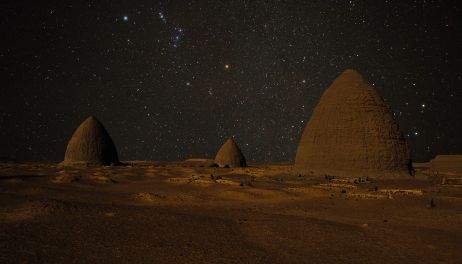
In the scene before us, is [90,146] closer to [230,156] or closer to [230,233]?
[230,156]

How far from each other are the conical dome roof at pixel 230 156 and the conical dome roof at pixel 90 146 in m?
9.79

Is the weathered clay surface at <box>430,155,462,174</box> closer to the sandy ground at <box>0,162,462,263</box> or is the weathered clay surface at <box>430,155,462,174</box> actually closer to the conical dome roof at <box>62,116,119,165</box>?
the sandy ground at <box>0,162,462,263</box>

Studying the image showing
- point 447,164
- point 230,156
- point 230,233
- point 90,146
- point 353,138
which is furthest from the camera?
point 230,156

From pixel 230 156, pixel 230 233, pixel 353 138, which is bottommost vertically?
pixel 230 233

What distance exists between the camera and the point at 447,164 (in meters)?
28.2

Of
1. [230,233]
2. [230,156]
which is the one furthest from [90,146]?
[230,233]

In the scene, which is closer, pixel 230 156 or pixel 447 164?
pixel 447 164

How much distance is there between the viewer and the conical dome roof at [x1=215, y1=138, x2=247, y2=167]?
29891 millimetres

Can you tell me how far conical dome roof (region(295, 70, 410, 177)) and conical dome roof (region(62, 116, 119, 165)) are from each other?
15.2 metres

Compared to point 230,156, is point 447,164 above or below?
below

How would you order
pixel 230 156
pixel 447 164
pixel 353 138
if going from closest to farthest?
pixel 353 138 → pixel 447 164 → pixel 230 156

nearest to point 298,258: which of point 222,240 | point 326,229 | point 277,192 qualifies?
point 222,240

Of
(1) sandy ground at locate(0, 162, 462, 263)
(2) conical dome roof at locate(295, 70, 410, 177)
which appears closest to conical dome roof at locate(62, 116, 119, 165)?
(2) conical dome roof at locate(295, 70, 410, 177)

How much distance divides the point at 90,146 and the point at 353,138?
61.2 ft
